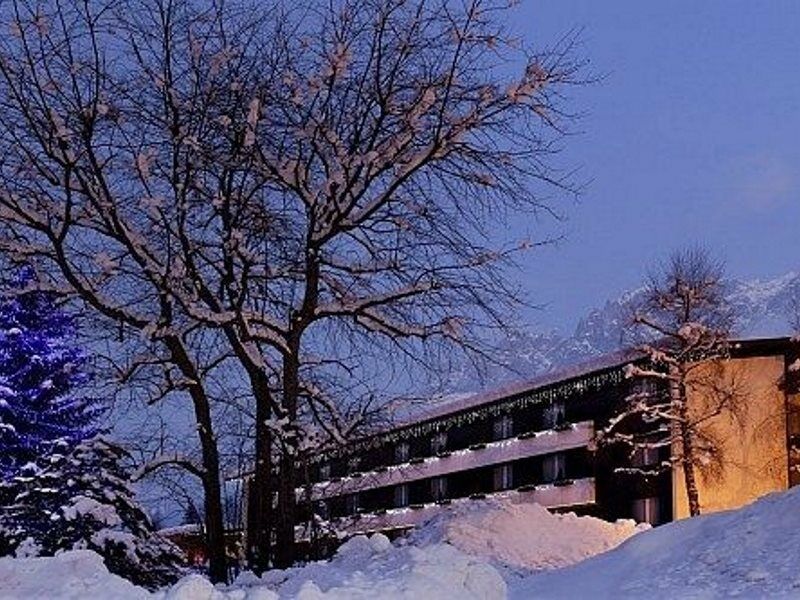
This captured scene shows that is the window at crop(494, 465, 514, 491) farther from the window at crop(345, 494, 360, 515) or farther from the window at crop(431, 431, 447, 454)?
the window at crop(345, 494, 360, 515)

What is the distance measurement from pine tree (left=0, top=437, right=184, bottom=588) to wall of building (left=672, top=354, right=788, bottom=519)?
21825 millimetres

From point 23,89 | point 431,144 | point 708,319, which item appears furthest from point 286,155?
point 708,319

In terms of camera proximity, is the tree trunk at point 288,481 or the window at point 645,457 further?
the window at point 645,457

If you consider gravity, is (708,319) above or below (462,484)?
above

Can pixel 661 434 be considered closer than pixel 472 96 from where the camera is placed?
No

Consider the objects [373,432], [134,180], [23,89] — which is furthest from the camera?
[373,432]

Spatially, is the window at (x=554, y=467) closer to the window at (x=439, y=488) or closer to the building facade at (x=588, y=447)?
the building facade at (x=588, y=447)

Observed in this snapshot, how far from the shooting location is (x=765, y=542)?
11.9 metres

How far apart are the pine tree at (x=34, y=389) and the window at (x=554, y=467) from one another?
865 inches

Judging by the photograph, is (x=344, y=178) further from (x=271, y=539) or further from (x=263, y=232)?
(x=271, y=539)

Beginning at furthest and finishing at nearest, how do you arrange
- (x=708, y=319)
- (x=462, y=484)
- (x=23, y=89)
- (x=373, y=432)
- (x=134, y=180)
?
(x=462, y=484), (x=708, y=319), (x=373, y=432), (x=134, y=180), (x=23, y=89)

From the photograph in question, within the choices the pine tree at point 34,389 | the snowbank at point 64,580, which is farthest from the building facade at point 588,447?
the snowbank at point 64,580

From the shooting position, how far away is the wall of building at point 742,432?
Result: 1485 inches

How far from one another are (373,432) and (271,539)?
206 cm
